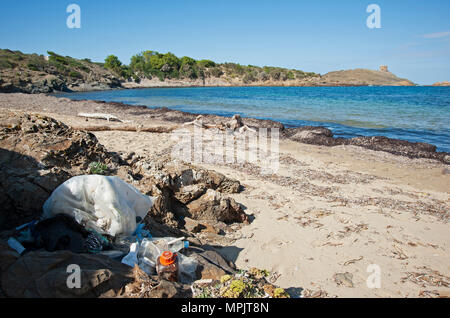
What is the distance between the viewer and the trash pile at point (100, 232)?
2648 mm

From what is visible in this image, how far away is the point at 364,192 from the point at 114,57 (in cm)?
11150

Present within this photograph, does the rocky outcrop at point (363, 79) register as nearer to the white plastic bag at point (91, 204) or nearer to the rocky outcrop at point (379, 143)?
the rocky outcrop at point (379, 143)

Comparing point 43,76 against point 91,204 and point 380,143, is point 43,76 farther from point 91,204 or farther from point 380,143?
point 91,204

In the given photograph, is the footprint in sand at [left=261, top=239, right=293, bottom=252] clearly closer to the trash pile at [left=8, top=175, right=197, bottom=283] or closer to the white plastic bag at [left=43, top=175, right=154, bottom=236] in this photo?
the trash pile at [left=8, top=175, right=197, bottom=283]

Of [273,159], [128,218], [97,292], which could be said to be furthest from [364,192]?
[97,292]

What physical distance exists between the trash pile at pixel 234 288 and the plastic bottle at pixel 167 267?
0.75ft

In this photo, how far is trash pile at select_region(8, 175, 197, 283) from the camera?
265cm

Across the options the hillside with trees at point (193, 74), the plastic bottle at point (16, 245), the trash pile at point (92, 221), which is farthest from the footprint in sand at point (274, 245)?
the hillside with trees at point (193, 74)

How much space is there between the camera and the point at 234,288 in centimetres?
251

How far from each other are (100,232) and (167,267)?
92 cm

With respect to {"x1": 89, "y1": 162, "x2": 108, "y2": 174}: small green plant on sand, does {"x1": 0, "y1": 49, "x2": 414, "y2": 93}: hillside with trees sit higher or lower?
higher

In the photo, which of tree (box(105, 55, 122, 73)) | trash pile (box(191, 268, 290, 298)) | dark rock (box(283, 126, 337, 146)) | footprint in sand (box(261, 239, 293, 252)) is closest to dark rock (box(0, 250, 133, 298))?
trash pile (box(191, 268, 290, 298))

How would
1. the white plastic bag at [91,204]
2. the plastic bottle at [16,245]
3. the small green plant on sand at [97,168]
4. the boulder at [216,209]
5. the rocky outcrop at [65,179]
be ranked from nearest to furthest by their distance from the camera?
the rocky outcrop at [65,179] → the plastic bottle at [16,245] → the white plastic bag at [91,204] → the small green plant on sand at [97,168] → the boulder at [216,209]
